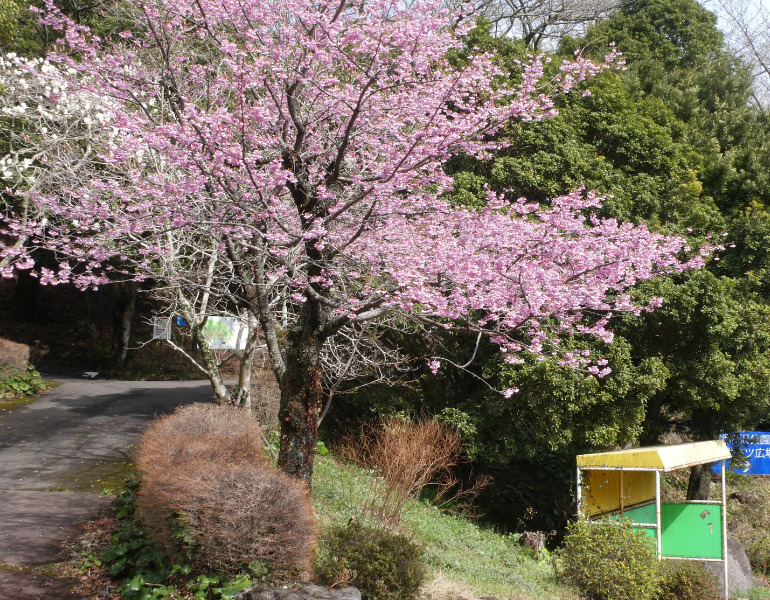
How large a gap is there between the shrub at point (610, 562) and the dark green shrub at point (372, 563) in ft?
9.55

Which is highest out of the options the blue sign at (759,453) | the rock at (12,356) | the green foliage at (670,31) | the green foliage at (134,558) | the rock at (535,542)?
the green foliage at (670,31)

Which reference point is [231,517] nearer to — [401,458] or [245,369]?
[401,458]

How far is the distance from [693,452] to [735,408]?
105 inches

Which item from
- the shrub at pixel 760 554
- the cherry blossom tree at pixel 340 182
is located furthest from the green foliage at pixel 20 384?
the shrub at pixel 760 554

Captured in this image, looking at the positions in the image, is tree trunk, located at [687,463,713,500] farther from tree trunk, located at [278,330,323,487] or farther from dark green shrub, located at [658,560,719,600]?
tree trunk, located at [278,330,323,487]

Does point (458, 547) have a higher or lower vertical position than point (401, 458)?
lower

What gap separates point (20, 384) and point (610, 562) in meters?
13.7

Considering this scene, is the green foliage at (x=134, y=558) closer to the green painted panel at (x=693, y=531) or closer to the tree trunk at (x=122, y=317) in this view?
the green painted panel at (x=693, y=531)

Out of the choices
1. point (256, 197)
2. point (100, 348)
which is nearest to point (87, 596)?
point (256, 197)

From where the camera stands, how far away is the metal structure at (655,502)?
29.0 feet

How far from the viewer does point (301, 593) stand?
4.92 meters

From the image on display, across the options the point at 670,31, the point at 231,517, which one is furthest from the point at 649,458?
the point at 670,31

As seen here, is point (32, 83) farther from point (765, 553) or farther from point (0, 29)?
point (765, 553)

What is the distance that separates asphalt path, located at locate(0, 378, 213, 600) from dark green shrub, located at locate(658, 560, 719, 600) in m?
7.21
